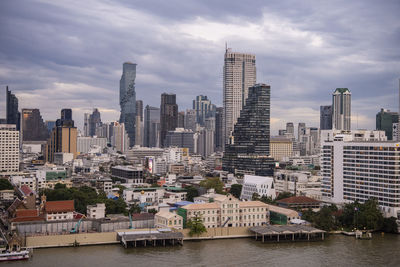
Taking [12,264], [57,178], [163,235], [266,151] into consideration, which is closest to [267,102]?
[266,151]

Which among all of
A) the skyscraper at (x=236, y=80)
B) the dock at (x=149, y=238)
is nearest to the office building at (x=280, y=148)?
the skyscraper at (x=236, y=80)

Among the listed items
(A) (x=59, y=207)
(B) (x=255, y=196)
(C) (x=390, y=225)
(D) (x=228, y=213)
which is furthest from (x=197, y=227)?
(B) (x=255, y=196)

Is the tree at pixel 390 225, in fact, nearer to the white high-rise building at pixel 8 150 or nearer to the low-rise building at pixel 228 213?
the low-rise building at pixel 228 213

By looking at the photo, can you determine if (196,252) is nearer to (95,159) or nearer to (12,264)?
(12,264)

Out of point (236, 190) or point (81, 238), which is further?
point (236, 190)

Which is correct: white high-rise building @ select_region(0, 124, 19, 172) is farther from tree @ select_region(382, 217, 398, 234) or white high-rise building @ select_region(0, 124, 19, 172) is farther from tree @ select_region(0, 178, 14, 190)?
tree @ select_region(382, 217, 398, 234)

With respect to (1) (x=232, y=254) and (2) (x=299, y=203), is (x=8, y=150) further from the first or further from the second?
(1) (x=232, y=254)

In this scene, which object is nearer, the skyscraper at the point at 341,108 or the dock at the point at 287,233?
the dock at the point at 287,233
